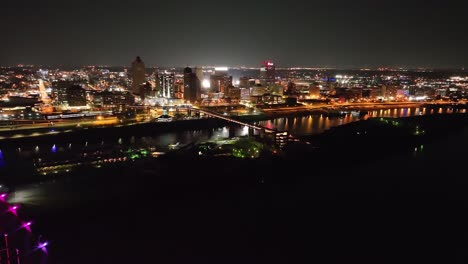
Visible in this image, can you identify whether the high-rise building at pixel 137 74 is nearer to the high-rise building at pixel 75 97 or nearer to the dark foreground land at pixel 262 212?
the high-rise building at pixel 75 97

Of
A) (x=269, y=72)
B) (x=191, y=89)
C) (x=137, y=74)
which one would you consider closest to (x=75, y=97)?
(x=191, y=89)

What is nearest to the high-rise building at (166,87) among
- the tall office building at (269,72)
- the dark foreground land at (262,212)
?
the tall office building at (269,72)

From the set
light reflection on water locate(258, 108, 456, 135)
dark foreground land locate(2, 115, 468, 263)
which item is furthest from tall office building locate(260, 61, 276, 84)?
dark foreground land locate(2, 115, 468, 263)

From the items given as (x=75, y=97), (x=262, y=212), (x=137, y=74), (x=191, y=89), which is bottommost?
(x=262, y=212)

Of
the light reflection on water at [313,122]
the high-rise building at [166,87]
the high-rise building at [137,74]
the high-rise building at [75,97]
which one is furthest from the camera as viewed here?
the high-rise building at [137,74]

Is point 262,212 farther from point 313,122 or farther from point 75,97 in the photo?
point 75,97

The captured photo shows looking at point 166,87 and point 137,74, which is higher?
point 137,74

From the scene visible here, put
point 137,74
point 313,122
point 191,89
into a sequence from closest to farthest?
point 313,122
point 191,89
point 137,74

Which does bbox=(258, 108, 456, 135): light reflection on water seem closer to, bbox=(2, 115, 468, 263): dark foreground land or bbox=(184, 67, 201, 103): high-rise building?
bbox=(2, 115, 468, 263): dark foreground land

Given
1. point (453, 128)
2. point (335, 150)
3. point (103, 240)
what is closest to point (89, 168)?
point (103, 240)
